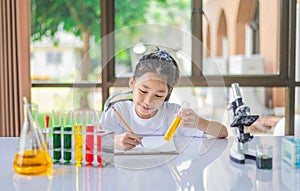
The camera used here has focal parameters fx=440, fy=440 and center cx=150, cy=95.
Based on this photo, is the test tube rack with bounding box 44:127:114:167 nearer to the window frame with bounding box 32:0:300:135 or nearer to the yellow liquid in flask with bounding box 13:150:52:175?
the yellow liquid in flask with bounding box 13:150:52:175

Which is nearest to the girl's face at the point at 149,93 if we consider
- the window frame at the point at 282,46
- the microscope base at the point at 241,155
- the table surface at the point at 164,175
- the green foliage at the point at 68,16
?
the table surface at the point at 164,175

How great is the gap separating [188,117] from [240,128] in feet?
0.53

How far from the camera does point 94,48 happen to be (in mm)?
1489

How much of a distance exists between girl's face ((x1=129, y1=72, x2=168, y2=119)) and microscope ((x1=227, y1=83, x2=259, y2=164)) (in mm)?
205

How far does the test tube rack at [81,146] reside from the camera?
1156 mm

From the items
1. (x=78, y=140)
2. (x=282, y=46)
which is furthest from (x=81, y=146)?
(x=282, y=46)

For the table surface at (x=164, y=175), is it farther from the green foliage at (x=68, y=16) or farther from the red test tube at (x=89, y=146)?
the green foliage at (x=68, y=16)

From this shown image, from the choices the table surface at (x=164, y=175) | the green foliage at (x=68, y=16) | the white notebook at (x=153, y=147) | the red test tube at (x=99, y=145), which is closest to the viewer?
the table surface at (x=164, y=175)

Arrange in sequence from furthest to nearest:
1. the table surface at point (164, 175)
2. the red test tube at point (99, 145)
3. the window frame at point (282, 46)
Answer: the window frame at point (282, 46), the red test tube at point (99, 145), the table surface at point (164, 175)

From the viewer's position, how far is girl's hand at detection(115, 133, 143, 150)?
1.24 m

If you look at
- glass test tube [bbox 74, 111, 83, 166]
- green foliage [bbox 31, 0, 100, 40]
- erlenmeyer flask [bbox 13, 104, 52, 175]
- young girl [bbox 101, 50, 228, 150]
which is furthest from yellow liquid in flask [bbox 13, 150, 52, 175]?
green foliage [bbox 31, 0, 100, 40]

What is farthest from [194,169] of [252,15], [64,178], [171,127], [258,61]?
[252,15]

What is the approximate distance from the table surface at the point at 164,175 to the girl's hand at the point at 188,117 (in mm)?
87

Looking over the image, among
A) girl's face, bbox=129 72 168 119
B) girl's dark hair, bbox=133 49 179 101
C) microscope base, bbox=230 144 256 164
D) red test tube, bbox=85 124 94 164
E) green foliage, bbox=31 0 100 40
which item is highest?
green foliage, bbox=31 0 100 40
